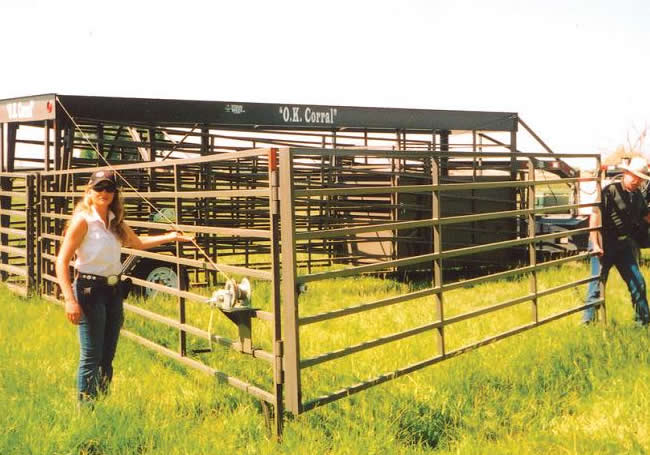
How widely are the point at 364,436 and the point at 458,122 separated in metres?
8.33

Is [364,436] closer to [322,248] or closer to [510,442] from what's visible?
[510,442]

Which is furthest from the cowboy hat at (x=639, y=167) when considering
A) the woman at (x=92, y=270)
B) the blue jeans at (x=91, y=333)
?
the blue jeans at (x=91, y=333)

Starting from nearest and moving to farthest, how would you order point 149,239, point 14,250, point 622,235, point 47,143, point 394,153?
point 394,153 → point 149,239 → point 622,235 → point 47,143 → point 14,250

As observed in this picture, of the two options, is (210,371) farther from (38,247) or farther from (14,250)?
(14,250)

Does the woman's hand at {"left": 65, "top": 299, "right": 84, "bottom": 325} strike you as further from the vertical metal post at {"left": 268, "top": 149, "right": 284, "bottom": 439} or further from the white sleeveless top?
the vertical metal post at {"left": 268, "top": 149, "right": 284, "bottom": 439}

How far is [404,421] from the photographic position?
450cm

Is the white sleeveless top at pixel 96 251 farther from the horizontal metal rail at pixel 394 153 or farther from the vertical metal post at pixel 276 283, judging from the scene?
the horizontal metal rail at pixel 394 153

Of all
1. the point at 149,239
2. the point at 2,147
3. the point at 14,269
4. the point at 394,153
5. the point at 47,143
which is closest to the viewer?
the point at 394,153

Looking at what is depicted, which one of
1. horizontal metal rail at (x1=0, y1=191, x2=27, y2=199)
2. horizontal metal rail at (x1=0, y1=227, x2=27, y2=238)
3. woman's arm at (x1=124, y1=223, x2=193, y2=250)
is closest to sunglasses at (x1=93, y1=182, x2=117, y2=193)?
woman's arm at (x1=124, y1=223, x2=193, y2=250)

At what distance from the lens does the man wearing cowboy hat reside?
7.12 meters

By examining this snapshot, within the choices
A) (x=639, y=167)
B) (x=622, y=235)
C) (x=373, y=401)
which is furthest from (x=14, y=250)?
(x=639, y=167)

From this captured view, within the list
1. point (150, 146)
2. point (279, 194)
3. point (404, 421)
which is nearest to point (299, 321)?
point (279, 194)

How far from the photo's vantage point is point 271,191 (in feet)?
13.5

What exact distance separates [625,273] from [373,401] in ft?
13.0
